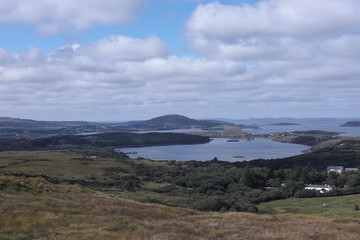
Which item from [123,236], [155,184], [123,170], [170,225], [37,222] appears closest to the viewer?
[123,236]

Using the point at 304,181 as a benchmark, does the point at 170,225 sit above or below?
above

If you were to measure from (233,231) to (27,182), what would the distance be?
20.4 m

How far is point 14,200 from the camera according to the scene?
2362 cm

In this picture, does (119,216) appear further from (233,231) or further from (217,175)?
(217,175)

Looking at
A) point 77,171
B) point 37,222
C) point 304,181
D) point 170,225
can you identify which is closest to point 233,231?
point 170,225

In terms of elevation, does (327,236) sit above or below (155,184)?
above

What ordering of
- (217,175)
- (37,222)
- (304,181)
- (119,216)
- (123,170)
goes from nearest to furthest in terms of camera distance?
(37,222) < (119,216) < (304,181) < (217,175) < (123,170)

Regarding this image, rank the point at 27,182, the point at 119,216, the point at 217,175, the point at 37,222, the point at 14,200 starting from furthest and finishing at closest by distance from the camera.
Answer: the point at 217,175, the point at 27,182, the point at 14,200, the point at 119,216, the point at 37,222

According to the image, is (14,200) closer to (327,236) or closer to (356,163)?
(327,236)

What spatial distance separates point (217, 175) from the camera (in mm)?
104688

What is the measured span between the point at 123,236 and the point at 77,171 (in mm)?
94776

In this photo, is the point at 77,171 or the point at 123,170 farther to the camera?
the point at 123,170

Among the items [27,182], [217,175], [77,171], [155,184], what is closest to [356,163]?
[217,175]

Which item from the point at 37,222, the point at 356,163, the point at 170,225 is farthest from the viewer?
the point at 356,163
